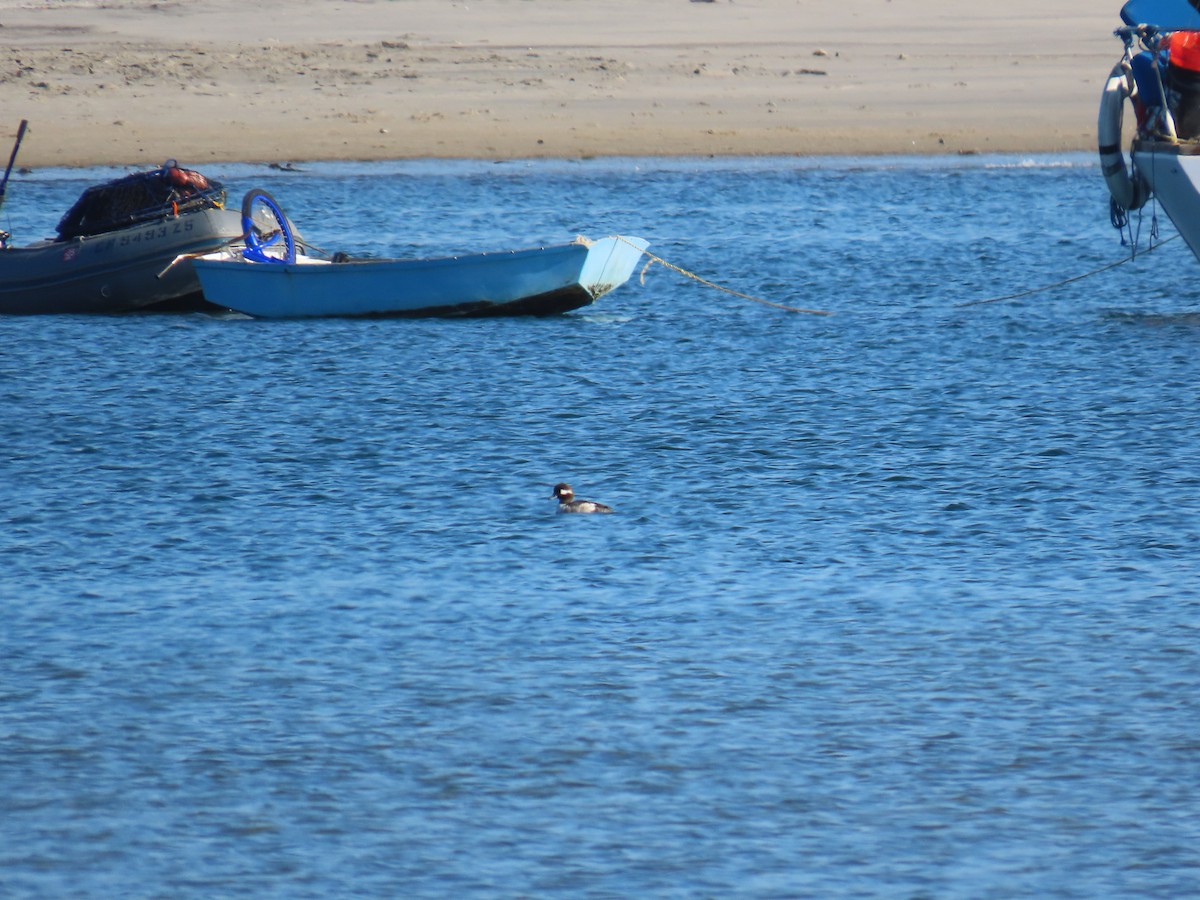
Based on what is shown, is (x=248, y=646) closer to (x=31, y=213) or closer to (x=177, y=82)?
(x=31, y=213)

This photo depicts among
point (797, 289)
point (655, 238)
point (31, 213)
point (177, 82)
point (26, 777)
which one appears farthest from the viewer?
point (177, 82)

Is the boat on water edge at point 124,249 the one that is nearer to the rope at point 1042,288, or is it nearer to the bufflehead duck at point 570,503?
the rope at point 1042,288

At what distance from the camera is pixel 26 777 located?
23.5ft

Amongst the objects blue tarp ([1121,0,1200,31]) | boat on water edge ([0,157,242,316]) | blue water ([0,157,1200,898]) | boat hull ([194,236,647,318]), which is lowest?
blue water ([0,157,1200,898])

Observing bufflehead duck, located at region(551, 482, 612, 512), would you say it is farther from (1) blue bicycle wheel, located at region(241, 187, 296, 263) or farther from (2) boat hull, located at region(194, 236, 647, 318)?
(1) blue bicycle wheel, located at region(241, 187, 296, 263)

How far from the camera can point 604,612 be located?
9.24m

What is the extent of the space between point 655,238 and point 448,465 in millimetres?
13767

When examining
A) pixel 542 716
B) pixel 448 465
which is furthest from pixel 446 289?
pixel 542 716

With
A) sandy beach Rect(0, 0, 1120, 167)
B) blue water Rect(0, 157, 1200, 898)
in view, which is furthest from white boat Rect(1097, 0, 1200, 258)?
sandy beach Rect(0, 0, 1120, 167)

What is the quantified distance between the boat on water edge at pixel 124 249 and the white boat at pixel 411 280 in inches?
16.7

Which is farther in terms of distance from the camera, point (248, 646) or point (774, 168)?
point (774, 168)

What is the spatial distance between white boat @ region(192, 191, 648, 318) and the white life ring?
4964mm

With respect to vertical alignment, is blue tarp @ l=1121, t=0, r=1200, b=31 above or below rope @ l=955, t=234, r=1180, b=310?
above

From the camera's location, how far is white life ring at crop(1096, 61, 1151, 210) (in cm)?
1878
